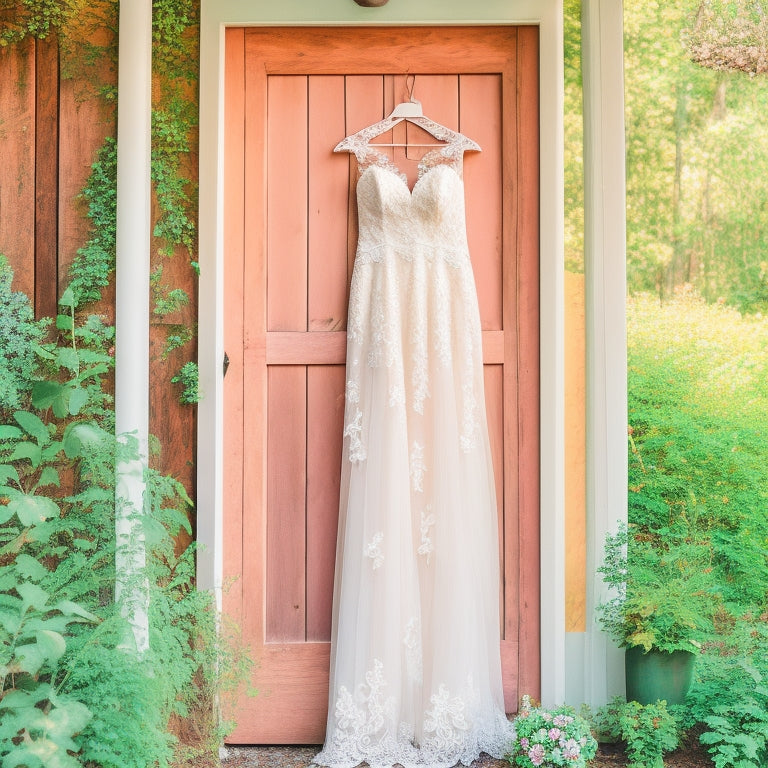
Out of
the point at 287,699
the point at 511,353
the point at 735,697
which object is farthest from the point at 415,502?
the point at 735,697

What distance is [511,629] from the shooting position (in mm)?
2598

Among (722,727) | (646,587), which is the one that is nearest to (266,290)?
(646,587)

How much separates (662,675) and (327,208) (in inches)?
77.5

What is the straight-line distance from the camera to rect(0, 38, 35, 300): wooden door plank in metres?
2.60

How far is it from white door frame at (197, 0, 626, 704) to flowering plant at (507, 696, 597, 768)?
0.24 m

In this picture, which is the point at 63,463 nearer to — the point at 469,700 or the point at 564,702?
the point at 469,700

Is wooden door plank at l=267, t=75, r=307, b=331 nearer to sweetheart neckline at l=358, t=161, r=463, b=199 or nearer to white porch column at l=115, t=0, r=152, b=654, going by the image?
sweetheart neckline at l=358, t=161, r=463, b=199

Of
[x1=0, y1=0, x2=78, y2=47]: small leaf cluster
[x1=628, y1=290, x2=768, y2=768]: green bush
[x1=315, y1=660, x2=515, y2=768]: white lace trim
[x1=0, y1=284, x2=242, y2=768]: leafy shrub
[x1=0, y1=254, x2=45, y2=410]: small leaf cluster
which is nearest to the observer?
[x1=0, y1=284, x2=242, y2=768]: leafy shrub

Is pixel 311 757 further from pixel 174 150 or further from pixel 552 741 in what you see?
pixel 174 150

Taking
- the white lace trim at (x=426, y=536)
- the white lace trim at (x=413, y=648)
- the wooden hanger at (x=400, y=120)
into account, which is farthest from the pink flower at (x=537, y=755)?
the wooden hanger at (x=400, y=120)

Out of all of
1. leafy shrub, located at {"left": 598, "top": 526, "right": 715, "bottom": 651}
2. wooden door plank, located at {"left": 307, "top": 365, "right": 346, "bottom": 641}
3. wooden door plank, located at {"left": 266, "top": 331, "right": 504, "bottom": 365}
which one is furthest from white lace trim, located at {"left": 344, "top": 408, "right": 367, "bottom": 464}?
leafy shrub, located at {"left": 598, "top": 526, "right": 715, "bottom": 651}

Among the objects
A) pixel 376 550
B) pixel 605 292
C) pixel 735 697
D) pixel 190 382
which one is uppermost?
pixel 605 292

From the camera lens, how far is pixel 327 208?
2.65 meters

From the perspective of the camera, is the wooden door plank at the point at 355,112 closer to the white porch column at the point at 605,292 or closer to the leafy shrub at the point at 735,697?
the white porch column at the point at 605,292
